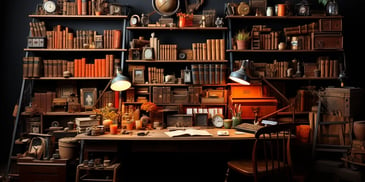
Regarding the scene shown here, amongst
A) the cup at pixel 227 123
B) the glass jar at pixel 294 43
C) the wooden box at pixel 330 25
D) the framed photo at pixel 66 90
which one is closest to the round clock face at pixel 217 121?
the cup at pixel 227 123

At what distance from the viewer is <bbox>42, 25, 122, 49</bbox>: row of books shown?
5.04 m

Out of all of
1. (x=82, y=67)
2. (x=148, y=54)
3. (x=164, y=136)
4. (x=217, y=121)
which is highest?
(x=148, y=54)

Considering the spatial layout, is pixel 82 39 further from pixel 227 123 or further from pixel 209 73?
pixel 227 123

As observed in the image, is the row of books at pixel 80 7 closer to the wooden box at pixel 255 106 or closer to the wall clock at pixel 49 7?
the wall clock at pixel 49 7

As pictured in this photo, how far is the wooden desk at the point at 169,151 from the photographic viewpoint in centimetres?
379

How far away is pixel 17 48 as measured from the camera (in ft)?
17.5

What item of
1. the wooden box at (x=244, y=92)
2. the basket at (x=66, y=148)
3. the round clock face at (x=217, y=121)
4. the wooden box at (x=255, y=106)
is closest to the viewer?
the basket at (x=66, y=148)

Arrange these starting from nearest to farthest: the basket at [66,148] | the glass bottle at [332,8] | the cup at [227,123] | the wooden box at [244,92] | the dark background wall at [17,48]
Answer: the basket at [66,148] → the cup at [227,123] → the wooden box at [244,92] → the glass bottle at [332,8] → the dark background wall at [17,48]

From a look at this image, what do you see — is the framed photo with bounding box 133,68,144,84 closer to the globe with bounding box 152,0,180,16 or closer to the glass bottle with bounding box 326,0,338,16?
the globe with bounding box 152,0,180,16

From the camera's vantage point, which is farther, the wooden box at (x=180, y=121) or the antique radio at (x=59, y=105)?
the antique radio at (x=59, y=105)

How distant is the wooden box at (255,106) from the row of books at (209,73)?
0.43 m

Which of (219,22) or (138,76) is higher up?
(219,22)

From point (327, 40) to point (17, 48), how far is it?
490 cm

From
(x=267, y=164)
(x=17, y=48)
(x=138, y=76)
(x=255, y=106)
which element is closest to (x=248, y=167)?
(x=267, y=164)
